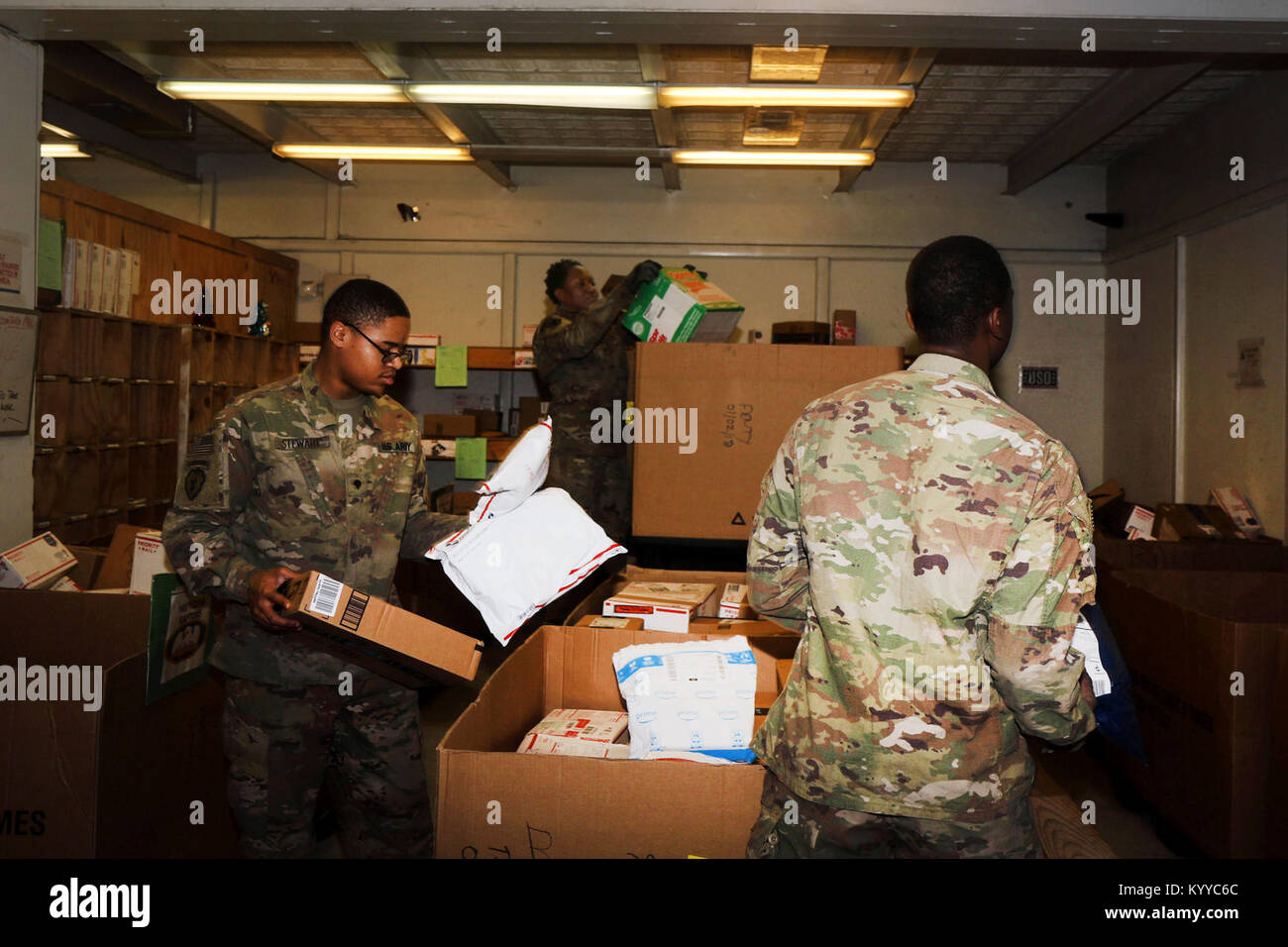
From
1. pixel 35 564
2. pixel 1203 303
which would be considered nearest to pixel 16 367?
pixel 35 564

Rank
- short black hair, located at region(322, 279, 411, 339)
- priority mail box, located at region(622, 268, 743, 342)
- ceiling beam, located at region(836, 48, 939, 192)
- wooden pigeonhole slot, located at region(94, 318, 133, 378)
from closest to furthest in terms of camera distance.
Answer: short black hair, located at region(322, 279, 411, 339) < priority mail box, located at region(622, 268, 743, 342) < ceiling beam, located at region(836, 48, 939, 192) < wooden pigeonhole slot, located at region(94, 318, 133, 378)

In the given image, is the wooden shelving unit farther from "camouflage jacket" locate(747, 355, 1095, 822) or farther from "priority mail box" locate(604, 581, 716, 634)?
"camouflage jacket" locate(747, 355, 1095, 822)

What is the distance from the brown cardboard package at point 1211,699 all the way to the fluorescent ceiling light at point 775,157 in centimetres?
265

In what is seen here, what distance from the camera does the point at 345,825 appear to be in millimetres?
2039

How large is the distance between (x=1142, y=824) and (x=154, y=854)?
322cm

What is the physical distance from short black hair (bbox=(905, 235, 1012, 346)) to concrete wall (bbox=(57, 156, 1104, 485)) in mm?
4641

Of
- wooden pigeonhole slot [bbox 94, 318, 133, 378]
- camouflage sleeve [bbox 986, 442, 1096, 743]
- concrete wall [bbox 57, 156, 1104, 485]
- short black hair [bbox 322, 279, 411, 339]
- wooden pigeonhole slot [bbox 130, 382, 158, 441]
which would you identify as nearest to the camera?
camouflage sleeve [bbox 986, 442, 1096, 743]

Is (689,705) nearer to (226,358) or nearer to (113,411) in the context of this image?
(113,411)

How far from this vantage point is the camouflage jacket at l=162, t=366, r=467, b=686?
1.86m

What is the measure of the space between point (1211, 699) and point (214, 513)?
2816 millimetres

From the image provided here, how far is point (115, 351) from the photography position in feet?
14.0

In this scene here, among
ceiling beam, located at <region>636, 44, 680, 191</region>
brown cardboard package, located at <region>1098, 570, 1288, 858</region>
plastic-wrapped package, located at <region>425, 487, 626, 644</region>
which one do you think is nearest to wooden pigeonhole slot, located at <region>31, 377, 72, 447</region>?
ceiling beam, located at <region>636, 44, 680, 191</region>
